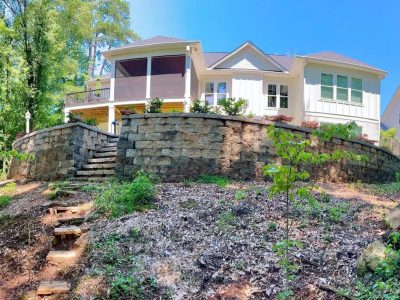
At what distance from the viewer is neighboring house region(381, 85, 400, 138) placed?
22.9 metres

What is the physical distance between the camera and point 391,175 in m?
11.2

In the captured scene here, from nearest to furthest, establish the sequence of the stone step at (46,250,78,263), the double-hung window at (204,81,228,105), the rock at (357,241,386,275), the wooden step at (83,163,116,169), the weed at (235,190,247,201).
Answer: the rock at (357,241,386,275) → the stone step at (46,250,78,263) → the weed at (235,190,247,201) → the wooden step at (83,163,116,169) → the double-hung window at (204,81,228,105)

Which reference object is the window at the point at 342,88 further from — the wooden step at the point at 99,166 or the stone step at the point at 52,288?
the stone step at the point at 52,288

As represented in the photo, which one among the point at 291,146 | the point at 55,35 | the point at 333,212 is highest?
the point at 55,35

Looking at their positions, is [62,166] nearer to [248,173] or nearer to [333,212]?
[248,173]

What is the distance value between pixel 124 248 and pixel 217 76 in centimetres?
1447

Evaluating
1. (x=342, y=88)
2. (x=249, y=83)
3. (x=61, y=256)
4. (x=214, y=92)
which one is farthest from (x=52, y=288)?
(x=342, y=88)

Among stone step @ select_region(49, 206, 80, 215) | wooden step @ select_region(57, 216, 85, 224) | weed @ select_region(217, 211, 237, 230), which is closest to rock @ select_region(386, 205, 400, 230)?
weed @ select_region(217, 211, 237, 230)

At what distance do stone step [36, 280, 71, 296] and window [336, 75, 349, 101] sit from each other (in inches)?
604

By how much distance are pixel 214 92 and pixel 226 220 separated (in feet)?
44.0

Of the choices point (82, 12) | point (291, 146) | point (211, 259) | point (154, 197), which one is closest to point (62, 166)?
point (154, 197)

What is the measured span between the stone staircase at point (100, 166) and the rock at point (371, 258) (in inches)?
226

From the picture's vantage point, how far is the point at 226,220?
5.28 meters

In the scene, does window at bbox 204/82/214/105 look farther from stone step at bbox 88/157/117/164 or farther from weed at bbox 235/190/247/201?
weed at bbox 235/190/247/201
